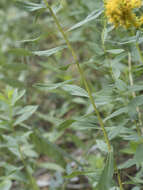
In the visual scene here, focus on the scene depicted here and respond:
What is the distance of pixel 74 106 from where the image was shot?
2186 mm

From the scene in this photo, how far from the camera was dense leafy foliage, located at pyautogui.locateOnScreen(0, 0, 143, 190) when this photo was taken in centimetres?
94

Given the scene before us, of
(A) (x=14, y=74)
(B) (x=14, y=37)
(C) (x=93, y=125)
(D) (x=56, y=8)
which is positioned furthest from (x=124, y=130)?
(B) (x=14, y=37)

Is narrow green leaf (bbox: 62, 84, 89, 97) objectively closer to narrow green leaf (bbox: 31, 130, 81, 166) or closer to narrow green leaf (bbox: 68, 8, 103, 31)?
narrow green leaf (bbox: 68, 8, 103, 31)

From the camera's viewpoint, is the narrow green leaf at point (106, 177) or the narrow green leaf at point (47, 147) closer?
the narrow green leaf at point (106, 177)

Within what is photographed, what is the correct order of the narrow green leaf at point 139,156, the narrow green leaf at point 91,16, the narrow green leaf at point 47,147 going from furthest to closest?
the narrow green leaf at point 47,147, the narrow green leaf at point 91,16, the narrow green leaf at point 139,156

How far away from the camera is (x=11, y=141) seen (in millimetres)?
1408

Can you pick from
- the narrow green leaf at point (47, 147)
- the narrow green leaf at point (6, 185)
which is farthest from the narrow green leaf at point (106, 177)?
the narrow green leaf at point (6, 185)

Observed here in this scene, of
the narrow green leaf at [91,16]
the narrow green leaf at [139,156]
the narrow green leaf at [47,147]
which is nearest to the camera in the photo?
the narrow green leaf at [139,156]

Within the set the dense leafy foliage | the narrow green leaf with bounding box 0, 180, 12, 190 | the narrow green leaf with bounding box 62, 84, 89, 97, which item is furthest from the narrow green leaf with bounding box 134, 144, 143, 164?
the narrow green leaf with bounding box 0, 180, 12, 190

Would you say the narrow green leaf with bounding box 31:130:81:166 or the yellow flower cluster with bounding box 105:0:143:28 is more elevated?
the yellow flower cluster with bounding box 105:0:143:28

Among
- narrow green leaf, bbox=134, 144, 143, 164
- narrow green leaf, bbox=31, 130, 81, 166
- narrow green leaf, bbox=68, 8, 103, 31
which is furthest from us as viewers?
narrow green leaf, bbox=31, 130, 81, 166

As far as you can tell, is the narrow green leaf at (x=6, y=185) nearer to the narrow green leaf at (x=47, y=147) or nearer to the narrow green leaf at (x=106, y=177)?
the narrow green leaf at (x=47, y=147)

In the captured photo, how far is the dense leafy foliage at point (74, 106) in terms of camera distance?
3.10 feet

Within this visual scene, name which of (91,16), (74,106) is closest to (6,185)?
(74,106)
